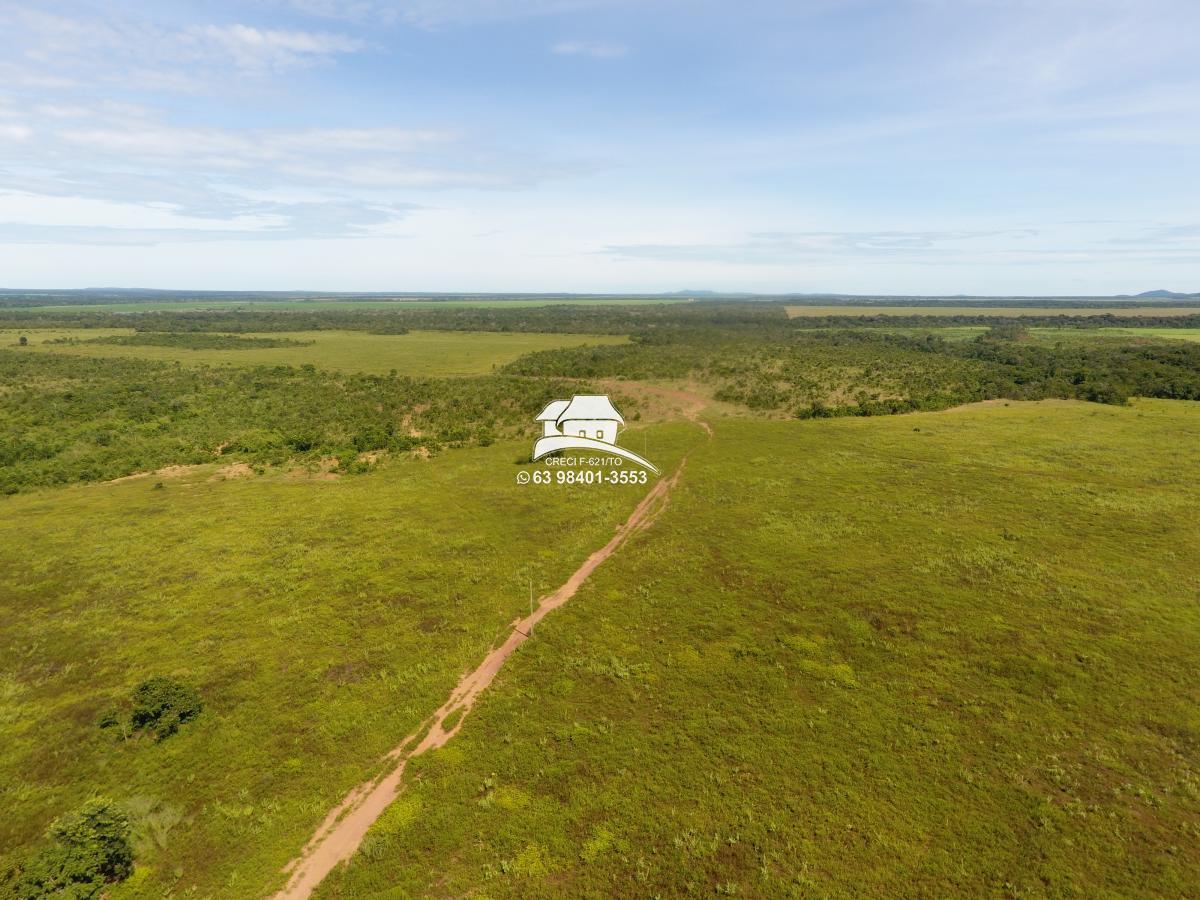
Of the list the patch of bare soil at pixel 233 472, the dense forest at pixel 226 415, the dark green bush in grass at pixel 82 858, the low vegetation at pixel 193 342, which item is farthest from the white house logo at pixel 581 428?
the low vegetation at pixel 193 342

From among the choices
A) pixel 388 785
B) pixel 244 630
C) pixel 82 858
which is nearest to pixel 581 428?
pixel 244 630

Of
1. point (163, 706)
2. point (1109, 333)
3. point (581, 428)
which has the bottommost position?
point (163, 706)

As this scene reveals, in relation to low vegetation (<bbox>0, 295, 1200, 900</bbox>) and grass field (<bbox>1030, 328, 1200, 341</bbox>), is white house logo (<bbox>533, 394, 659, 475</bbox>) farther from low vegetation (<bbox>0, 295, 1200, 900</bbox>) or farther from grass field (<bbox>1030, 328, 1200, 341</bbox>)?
grass field (<bbox>1030, 328, 1200, 341</bbox>)

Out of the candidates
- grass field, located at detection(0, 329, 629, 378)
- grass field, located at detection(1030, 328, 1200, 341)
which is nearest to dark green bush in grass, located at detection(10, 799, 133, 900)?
grass field, located at detection(0, 329, 629, 378)

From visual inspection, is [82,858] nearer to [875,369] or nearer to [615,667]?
[615,667]

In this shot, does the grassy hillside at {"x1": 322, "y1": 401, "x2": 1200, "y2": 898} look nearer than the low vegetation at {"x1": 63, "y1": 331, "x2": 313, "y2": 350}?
Yes

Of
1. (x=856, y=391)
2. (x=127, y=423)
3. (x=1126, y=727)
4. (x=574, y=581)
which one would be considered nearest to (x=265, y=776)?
(x=574, y=581)

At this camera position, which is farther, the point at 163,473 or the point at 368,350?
the point at 368,350
